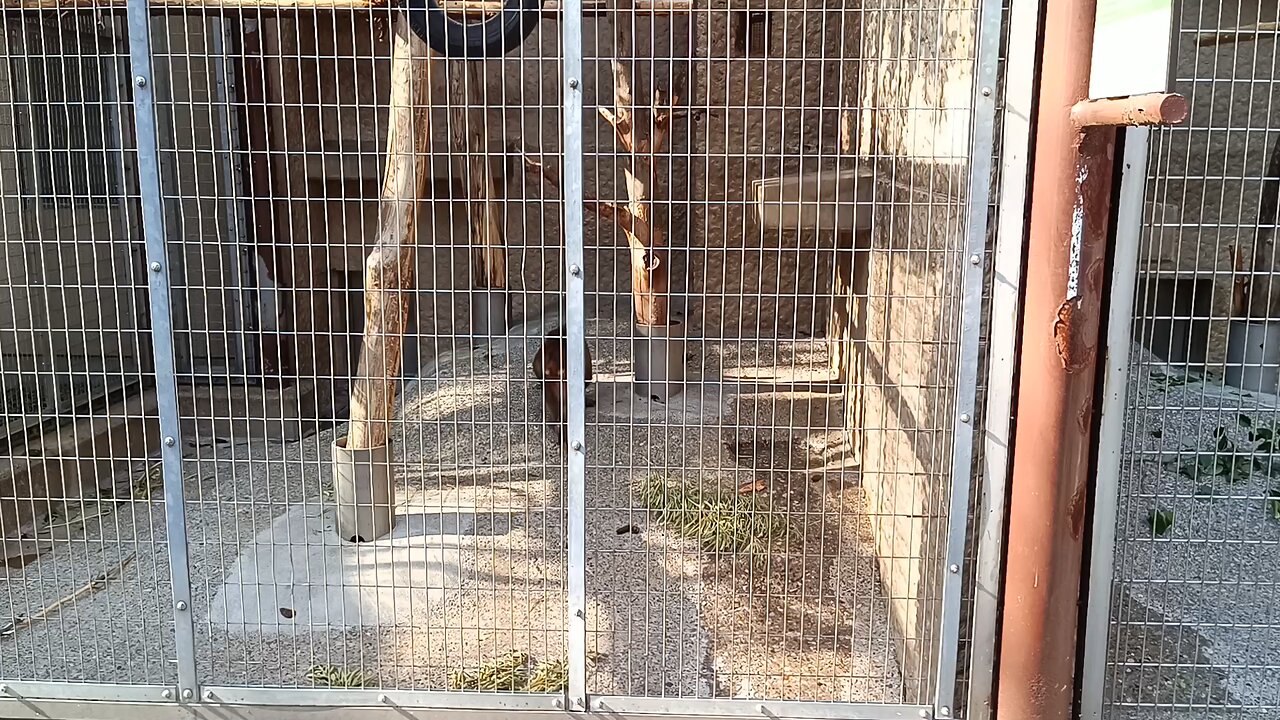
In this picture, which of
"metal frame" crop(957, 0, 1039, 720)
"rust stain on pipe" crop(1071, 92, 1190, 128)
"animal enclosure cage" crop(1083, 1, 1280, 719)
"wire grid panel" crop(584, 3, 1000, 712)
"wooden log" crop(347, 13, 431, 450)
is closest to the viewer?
"rust stain on pipe" crop(1071, 92, 1190, 128)

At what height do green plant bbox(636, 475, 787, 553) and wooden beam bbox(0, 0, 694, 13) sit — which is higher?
wooden beam bbox(0, 0, 694, 13)

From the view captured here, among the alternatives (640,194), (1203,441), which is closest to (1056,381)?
(1203,441)

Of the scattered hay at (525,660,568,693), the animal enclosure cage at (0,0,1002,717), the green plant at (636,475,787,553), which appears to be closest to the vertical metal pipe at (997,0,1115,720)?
the animal enclosure cage at (0,0,1002,717)

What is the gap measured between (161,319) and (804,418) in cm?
447

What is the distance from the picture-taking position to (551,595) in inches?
169

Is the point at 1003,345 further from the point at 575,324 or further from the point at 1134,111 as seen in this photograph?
the point at 575,324

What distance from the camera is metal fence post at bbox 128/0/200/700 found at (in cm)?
262

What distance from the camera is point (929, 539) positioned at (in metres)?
3.12

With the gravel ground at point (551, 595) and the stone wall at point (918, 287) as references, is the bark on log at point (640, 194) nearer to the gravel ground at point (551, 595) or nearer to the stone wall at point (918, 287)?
the gravel ground at point (551, 595)

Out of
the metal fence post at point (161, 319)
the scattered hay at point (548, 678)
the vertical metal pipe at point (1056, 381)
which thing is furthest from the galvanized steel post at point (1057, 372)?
the metal fence post at point (161, 319)

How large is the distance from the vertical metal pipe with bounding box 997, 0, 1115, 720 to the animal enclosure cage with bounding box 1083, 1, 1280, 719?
99 mm

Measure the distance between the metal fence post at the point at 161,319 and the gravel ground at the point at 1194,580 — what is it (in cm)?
255

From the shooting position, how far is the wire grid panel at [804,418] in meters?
3.01

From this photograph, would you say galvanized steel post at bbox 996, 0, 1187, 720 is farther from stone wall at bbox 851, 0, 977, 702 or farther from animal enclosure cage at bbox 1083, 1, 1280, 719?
stone wall at bbox 851, 0, 977, 702
